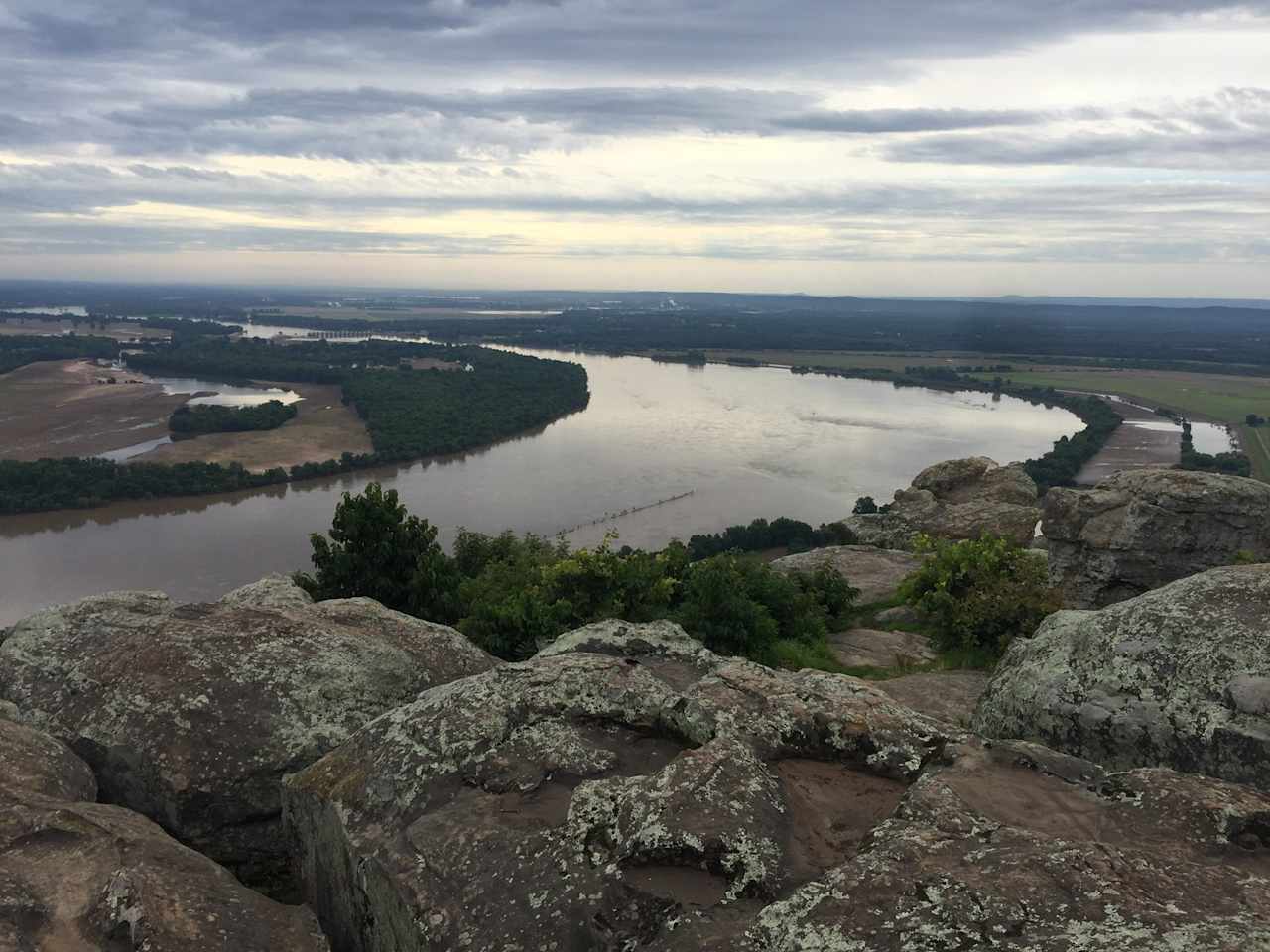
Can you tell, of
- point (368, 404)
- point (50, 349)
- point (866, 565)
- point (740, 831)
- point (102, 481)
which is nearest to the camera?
point (740, 831)

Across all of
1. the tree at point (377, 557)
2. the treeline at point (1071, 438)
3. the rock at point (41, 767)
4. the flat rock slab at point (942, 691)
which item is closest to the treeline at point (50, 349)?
the tree at point (377, 557)

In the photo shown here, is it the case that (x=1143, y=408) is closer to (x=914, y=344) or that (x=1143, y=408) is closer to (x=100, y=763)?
(x=914, y=344)

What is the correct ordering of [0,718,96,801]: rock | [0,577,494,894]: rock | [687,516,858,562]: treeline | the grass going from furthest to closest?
the grass, [687,516,858,562]: treeline, [0,577,494,894]: rock, [0,718,96,801]: rock

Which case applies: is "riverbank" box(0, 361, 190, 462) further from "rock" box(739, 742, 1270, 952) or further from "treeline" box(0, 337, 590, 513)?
"rock" box(739, 742, 1270, 952)

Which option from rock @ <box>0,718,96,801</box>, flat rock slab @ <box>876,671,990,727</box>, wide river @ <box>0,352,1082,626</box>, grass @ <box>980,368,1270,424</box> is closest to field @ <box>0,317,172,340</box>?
wide river @ <box>0,352,1082,626</box>

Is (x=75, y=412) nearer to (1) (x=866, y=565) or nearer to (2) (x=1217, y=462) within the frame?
(1) (x=866, y=565)

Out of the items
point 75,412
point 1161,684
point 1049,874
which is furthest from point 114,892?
Result: point 75,412
